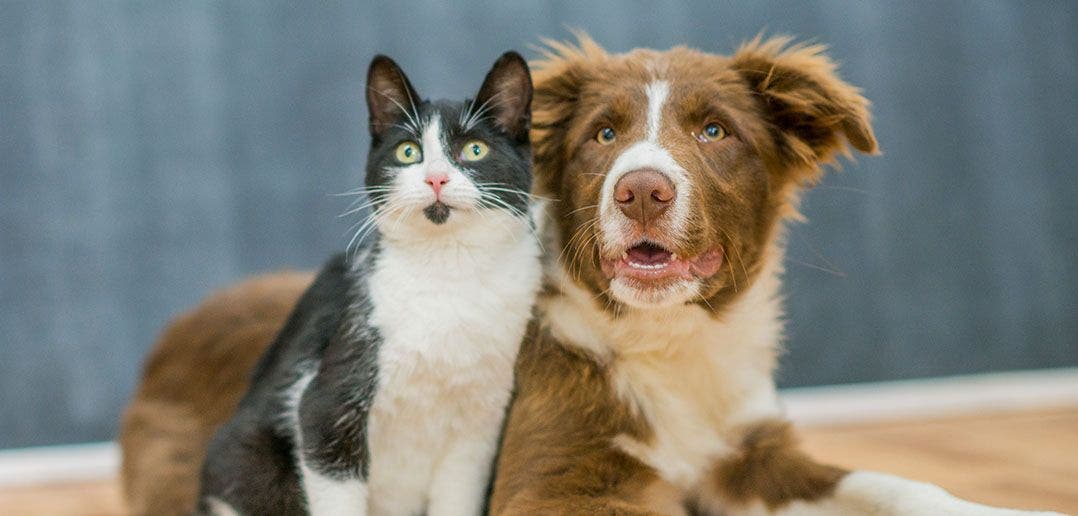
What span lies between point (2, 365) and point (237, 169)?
854 millimetres

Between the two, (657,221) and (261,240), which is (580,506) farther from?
(261,240)

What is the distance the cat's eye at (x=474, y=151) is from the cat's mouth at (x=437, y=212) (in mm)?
76

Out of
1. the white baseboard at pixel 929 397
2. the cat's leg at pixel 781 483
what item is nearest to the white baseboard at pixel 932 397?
the white baseboard at pixel 929 397

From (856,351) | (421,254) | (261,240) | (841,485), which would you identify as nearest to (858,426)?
(856,351)

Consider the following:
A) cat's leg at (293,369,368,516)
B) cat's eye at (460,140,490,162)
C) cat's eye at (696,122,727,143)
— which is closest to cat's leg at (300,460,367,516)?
cat's leg at (293,369,368,516)

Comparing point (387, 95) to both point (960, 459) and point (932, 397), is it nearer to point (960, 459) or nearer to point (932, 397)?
point (960, 459)

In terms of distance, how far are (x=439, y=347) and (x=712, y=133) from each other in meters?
0.53

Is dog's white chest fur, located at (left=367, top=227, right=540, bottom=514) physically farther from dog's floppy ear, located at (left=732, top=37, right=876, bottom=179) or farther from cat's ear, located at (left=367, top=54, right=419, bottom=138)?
dog's floppy ear, located at (left=732, top=37, right=876, bottom=179)

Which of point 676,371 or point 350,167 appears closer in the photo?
point 676,371

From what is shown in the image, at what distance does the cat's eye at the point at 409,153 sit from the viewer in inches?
53.9

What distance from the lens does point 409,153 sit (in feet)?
4.50

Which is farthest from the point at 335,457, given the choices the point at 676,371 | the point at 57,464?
the point at 57,464

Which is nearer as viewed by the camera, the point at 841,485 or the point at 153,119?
the point at 841,485

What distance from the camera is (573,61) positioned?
1.68 meters
